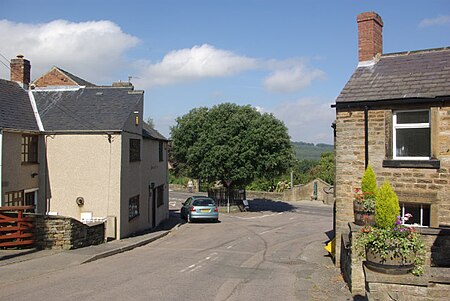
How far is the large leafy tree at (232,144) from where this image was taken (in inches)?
1471

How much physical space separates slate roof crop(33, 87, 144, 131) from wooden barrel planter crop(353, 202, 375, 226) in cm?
1142

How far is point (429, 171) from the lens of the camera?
1251 cm

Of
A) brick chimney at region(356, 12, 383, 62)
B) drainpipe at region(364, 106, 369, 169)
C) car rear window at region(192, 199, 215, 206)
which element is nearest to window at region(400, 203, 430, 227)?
drainpipe at region(364, 106, 369, 169)

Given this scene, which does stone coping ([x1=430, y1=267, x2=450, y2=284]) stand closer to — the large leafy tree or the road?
the road

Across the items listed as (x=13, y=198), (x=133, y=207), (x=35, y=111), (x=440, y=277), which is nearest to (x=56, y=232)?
(x=13, y=198)

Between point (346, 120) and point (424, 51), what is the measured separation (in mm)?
3768

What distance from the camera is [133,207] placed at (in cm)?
2255

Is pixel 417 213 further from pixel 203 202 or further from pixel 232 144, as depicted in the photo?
pixel 232 144

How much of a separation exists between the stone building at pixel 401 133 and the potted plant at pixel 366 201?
95cm

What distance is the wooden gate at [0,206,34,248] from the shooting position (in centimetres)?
1446

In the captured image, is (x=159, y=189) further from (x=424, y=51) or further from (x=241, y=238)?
(x=424, y=51)

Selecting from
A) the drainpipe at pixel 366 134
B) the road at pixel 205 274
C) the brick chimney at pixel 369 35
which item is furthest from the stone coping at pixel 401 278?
the brick chimney at pixel 369 35

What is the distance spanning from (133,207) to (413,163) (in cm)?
1414

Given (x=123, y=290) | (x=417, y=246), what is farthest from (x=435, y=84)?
(x=123, y=290)
